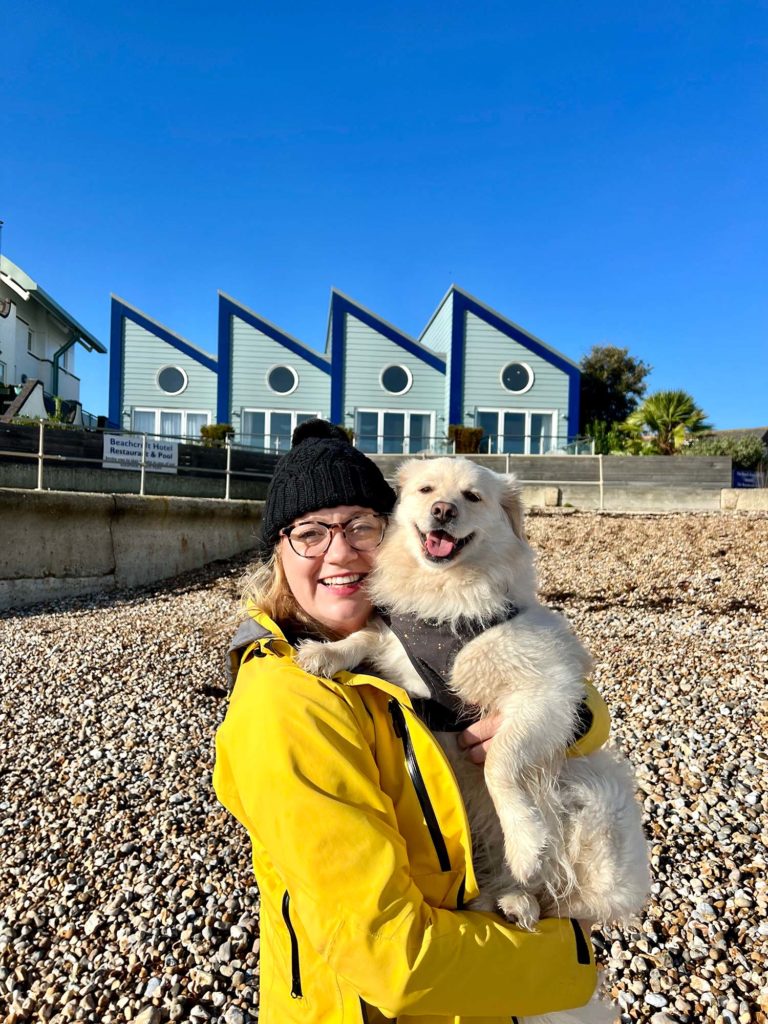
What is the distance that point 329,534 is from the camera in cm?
199

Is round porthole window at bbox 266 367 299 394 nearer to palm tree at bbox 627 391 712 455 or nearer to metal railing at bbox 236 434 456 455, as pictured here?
metal railing at bbox 236 434 456 455

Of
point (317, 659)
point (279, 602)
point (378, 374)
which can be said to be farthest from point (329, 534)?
point (378, 374)

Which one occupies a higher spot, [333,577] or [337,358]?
[337,358]

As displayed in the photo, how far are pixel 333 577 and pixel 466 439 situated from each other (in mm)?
19933

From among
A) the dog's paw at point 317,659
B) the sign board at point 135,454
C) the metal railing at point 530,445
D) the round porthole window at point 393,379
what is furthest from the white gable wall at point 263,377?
the dog's paw at point 317,659

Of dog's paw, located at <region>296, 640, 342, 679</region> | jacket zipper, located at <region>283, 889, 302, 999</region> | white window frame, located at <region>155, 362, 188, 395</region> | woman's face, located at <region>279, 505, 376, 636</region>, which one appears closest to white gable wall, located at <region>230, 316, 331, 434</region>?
white window frame, located at <region>155, 362, 188, 395</region>

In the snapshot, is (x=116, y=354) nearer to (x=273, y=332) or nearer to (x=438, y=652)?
(x=273, y=332)

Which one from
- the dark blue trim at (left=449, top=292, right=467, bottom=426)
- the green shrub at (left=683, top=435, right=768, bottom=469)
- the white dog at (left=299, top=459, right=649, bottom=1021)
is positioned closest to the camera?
the white dog at (left=299, top=459, right=649, bottom=1021)

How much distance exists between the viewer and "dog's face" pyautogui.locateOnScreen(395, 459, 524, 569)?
226cm

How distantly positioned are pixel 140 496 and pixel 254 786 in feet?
38.0

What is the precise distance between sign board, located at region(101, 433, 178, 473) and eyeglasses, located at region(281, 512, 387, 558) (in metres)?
11.7

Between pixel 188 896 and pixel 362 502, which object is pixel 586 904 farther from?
pixel 188 896

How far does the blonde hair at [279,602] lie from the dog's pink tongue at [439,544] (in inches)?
19.0

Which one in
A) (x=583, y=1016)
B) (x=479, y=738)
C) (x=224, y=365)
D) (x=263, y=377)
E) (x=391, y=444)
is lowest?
(x=583, y=1016)
